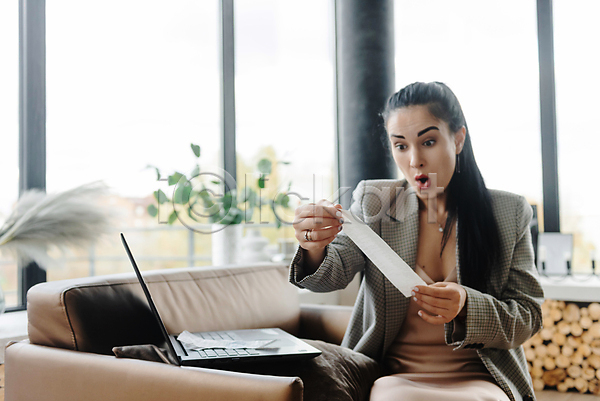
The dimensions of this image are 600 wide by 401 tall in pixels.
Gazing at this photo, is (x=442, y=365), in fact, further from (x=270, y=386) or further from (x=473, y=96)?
(x=473, y=96)

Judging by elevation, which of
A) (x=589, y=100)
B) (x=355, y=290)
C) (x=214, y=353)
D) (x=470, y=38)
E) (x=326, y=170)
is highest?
(x=470, y=38)

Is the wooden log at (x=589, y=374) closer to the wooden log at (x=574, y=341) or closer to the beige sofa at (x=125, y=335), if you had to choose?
the wooden log at (x=574, y=341)

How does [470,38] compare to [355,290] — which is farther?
[470,38]

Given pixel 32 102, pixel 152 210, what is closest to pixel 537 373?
pixel 152 210

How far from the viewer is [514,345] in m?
1.08

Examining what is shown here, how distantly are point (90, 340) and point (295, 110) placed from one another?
2.36 meters

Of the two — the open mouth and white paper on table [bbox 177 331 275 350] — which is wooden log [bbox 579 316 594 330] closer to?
the open mouth

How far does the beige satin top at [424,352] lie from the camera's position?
3.67ft

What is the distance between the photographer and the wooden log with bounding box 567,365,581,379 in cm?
237

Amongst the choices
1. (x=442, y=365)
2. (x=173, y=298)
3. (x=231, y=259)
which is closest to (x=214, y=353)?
(x=173, y=298)

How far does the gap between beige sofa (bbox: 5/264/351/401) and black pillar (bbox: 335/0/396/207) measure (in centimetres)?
141

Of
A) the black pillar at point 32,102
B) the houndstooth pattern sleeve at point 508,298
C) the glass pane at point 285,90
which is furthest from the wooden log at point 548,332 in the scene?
the black pillar at point 32,102

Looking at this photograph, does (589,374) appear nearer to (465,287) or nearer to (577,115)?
(577,115)

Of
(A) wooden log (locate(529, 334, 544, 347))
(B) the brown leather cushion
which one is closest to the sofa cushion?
(B) the brown leather cushion
